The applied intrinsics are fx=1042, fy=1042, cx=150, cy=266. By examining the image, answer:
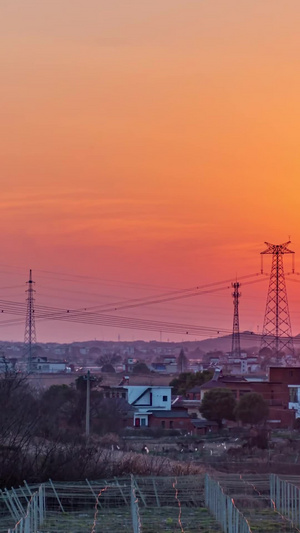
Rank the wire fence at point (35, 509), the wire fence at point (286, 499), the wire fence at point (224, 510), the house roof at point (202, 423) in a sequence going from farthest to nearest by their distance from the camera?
the house roof at point (202, 423) < the wire fence at point (286, 499) < the wire fence at point (35, 509) < the wire fence at point (224, 510)

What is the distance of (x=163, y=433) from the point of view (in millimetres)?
53406

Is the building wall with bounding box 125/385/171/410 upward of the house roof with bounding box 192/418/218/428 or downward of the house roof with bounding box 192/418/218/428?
upward

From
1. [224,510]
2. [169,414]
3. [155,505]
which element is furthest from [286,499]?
[169,414]

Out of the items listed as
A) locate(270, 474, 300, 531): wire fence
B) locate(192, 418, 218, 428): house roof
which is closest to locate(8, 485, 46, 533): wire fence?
locate(270, 474, 300, 531): wire fence

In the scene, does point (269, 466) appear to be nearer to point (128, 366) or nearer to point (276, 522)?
point (276, 522)

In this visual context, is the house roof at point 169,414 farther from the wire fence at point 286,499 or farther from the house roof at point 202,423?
the wire fence at point 286,499

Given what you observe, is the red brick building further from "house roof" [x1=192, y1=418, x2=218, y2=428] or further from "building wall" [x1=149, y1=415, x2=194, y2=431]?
"building wall" [x1=149, y1=415, x2=194, y2=431]

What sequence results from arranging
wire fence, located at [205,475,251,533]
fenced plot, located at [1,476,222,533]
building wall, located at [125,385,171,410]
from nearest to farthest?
wire fence, located at [205,475,251,533]
fenced plot, located at [1,476,222,533]
building wall, located at [125,385,171,410]

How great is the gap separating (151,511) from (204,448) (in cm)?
2033

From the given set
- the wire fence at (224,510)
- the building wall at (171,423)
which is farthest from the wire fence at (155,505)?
the building wall at (171,423)

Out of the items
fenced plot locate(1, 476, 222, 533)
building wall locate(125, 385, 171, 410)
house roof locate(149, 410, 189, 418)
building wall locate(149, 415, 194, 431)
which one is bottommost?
fenced plot locate(1, 476, 222, 533)

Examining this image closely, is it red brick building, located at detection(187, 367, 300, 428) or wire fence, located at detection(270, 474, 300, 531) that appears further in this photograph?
red brick building, located at detection(187, 367, 300, 428)

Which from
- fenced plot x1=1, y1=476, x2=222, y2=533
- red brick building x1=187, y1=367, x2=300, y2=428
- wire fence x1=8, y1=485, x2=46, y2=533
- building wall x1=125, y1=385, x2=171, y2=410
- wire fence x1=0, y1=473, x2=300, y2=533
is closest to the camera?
wire fence x1=8, y1=485, x2=46, y2=533

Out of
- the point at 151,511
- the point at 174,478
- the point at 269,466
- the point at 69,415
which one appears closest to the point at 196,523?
the point at 151,511
